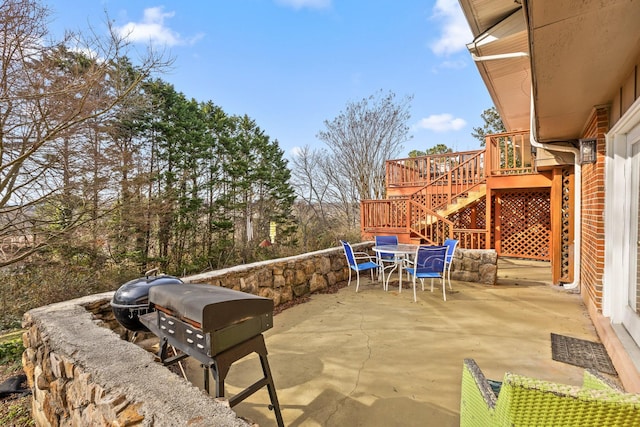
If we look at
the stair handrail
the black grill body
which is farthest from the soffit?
the stair handrail

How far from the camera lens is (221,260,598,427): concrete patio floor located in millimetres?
1957

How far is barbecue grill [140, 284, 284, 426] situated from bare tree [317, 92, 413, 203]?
11.2m

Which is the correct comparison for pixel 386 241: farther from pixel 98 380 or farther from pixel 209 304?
pixel 98 380

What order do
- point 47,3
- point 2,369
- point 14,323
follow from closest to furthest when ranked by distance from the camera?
point 2,369
point 47,3
point 14,323

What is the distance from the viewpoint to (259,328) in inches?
64.3

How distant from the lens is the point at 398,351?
8.93 feet

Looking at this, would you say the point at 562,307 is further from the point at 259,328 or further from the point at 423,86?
the point at 423,86

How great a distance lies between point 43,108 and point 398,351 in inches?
216

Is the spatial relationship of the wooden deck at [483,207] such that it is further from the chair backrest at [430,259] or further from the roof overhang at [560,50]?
the roof overhang at [560,50]

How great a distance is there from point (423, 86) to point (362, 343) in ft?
38.1

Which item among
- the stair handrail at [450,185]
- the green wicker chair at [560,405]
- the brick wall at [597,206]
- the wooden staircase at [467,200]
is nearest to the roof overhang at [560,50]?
the brick wall at [597,206]

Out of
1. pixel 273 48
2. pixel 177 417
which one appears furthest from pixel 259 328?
pixel 273 48

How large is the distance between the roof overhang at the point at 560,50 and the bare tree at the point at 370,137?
845 centimetres

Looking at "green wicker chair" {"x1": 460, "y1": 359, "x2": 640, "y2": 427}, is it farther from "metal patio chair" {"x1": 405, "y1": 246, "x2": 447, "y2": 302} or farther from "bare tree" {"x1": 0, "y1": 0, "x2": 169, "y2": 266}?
"bare tree" {"x1": 0, "y1": 0, "x2": 169, "y2": 266}
